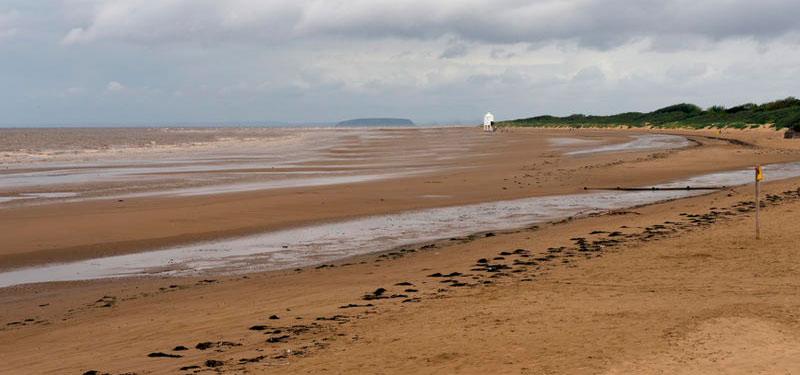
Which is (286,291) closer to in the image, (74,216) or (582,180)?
(74,216)

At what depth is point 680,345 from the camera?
18.2 ft

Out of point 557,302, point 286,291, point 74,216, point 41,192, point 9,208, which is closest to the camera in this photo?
point 557,302

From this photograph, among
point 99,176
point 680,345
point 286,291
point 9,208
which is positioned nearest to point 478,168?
point 99,176

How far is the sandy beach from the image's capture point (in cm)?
557

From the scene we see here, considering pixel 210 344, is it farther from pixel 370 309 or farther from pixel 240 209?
pixel 240 209

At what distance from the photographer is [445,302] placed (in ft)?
24.7

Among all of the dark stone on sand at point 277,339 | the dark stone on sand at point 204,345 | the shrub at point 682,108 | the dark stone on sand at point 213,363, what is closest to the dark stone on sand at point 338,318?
the dark stone on sand at point 277,339

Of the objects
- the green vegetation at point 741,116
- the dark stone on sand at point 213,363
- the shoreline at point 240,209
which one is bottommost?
the dark stone on sand at point 213,363

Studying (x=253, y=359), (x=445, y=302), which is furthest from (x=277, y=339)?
(x=445, y=302)

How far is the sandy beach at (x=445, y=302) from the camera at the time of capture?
5.57 m

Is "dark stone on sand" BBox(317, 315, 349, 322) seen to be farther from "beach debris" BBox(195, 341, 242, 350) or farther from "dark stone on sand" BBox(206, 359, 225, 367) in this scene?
"dark stone on sand" BBox(206, 359, 225, 367)

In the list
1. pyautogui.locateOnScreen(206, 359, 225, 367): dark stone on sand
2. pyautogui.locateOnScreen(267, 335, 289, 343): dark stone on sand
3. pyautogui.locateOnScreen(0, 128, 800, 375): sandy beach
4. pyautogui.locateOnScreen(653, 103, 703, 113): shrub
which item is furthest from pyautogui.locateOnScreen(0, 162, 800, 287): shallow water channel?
pyautogui.locateOnScreen(653, 103, 703, 113): shrub

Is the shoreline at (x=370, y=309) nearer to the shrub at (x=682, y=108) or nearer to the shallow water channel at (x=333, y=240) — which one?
the shallow water channel at (x=333, y=240)

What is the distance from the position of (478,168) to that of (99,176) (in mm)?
17320
